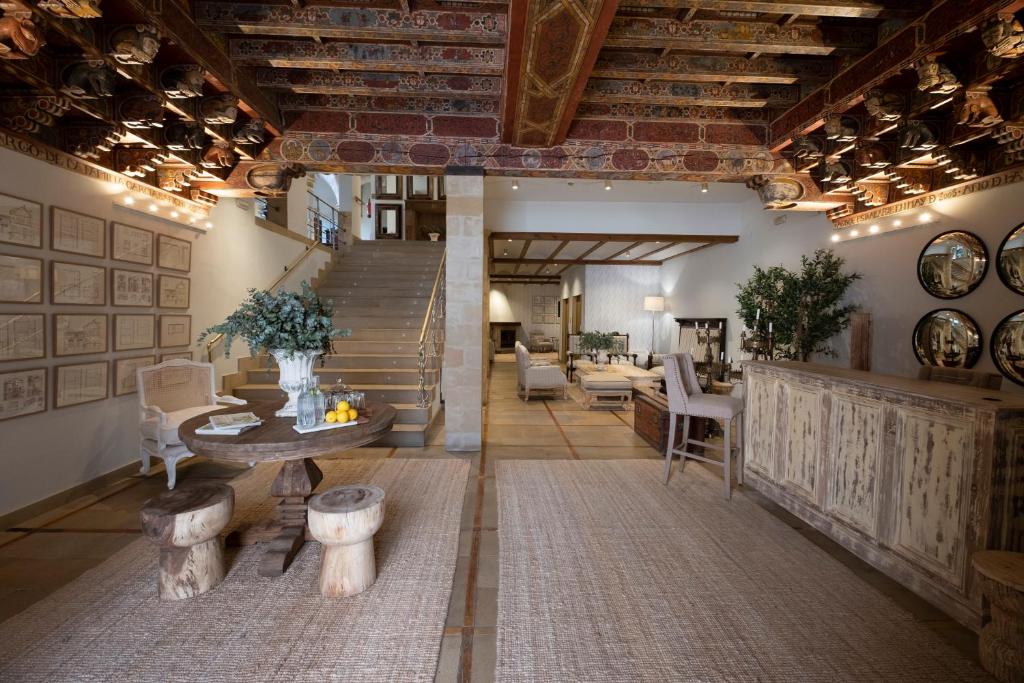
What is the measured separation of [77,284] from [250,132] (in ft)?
5.90

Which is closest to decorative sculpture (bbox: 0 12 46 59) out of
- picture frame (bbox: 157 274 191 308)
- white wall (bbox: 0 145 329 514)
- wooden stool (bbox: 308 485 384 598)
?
white wall (bbox: 0 145 329 514)

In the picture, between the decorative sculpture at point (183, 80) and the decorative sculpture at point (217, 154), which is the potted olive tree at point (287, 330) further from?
the decorative sculpture at point (217, 154)

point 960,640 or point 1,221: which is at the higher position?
point 1,221

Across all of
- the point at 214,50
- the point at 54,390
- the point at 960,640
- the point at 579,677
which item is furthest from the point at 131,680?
the point at 214,50

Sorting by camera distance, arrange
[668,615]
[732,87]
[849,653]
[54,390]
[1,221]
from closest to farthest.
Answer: [849,653] < [668,615] < [1,221] < [54,390] < [732,87]

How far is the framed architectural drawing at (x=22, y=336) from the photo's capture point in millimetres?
2859

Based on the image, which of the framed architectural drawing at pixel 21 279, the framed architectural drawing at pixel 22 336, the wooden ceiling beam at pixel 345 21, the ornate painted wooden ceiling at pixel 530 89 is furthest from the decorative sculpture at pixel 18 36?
the framed architectural drawing at pixel 22 336

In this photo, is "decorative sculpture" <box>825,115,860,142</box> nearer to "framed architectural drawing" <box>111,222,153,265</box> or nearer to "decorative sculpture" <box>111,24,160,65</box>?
"decorative sculpture" <box>111,24,160,65</box>

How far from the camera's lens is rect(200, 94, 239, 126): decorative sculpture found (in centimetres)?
320

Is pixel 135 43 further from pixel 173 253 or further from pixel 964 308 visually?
Result: pixel 964 308

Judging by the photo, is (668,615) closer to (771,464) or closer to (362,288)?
(771,464)

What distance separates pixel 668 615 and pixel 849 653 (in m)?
0.72

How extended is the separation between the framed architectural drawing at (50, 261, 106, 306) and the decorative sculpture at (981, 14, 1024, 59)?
599 cm

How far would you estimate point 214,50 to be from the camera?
2.99 metres
